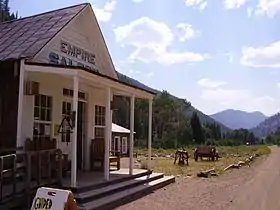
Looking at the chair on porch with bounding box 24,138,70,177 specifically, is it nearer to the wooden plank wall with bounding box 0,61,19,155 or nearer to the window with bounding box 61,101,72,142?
the wooden plank wall with bounding box 0,61,19,155

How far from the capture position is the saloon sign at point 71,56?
13.3m

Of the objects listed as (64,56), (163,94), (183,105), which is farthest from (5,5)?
(64,56)

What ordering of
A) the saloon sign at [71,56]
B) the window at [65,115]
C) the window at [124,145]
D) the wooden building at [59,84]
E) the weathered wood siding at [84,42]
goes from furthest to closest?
1. the window at [124,145]
2. the window at [65,115]
3. the saloon sign at [71,56]
4. the weathered wood siding at [84,42]
5. the wooden building at [59,84]

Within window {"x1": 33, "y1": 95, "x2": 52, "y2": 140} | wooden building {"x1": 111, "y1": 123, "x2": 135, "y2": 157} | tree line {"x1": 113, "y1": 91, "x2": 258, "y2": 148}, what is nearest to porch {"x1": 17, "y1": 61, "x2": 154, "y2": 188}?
window {"x1": 33, "y1": 95, "x2": 52, "y2": 140}

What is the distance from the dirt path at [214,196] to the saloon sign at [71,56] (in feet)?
15.9

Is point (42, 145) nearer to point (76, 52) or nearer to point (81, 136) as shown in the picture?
point (81, 136)

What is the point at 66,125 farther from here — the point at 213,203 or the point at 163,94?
the point at 163,94

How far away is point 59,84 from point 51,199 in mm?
7772

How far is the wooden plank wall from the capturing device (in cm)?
1127

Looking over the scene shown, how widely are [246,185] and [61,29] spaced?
8662 millimetres

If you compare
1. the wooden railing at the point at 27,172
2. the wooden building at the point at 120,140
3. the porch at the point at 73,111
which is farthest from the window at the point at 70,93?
the wooden building at the point at 120,140

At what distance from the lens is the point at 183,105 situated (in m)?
95.1

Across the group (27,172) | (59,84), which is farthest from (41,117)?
(27,172)

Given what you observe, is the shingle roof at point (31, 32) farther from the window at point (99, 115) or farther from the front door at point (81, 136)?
the window at point (99, 115)
